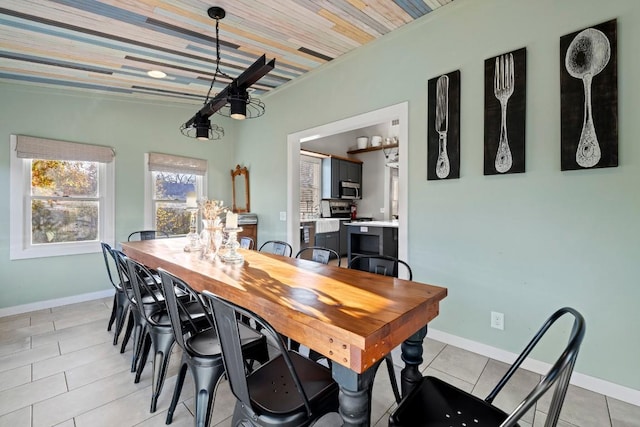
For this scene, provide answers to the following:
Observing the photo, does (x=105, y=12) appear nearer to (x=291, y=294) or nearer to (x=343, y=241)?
(x=291, y=294)

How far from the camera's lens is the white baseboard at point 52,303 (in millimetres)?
3361

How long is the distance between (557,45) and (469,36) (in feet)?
2.10

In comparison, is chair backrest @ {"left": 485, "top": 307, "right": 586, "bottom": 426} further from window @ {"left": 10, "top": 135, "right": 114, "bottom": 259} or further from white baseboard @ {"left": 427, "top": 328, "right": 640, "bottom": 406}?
window @ {"left": 10, "top": 135, "right": 114, "bottom": 259}

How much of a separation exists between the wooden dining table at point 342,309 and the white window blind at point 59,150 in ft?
8.61

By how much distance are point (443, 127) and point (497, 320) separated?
1629 millimetres

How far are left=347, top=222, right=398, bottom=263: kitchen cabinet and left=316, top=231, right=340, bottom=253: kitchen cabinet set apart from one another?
153 centimetres

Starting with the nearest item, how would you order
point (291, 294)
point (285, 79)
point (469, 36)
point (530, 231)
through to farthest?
1. point (291, 294)
2. point (530, 231)
3. point (469, 36)
4. point (285, 79)

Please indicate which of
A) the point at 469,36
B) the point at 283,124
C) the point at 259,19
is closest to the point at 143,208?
the point at 283,124

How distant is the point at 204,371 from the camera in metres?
1.49

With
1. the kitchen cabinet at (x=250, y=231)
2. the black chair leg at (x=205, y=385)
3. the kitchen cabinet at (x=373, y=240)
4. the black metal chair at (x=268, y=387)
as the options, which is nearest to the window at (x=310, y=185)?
the kitchen cabinet at (x=250, y=231)

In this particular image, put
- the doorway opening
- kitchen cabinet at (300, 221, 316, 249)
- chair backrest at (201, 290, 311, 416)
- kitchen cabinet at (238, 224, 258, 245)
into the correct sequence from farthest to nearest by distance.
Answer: kitchen cabinet at (300, 221, 316, 249), kitchen cabinet at (238, 224, 258, 245), the doorway opening, chair backrest at (201, 290, 311, 416)

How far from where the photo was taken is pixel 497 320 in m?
2.38

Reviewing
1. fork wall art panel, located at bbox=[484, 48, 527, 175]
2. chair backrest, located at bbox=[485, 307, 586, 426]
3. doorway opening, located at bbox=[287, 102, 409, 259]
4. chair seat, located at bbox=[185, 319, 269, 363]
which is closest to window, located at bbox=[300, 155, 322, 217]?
doorway opening, located at bbox=[287, 102, 409, 259]

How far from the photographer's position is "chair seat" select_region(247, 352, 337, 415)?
3.82 ft
